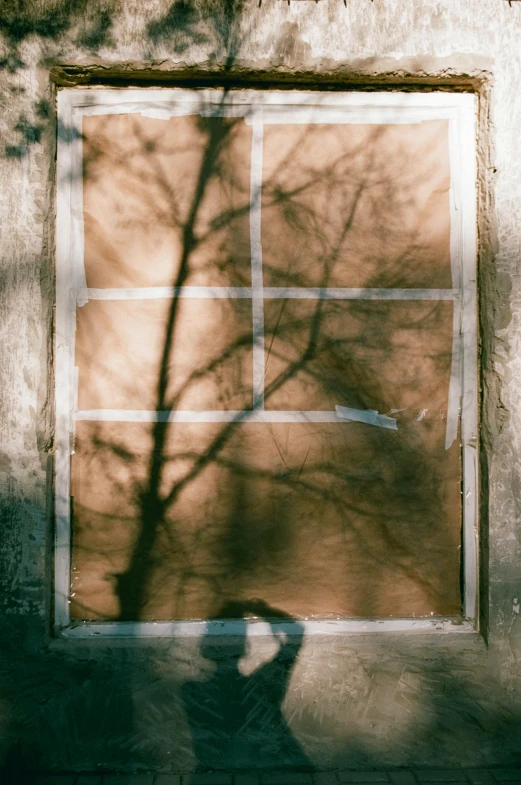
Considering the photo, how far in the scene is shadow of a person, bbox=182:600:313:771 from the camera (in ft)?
9.54

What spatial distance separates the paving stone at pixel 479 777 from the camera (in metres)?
2.85

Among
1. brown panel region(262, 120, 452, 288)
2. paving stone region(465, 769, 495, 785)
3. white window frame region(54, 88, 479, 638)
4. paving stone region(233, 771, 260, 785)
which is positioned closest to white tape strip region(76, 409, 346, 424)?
white window frame region(54, 88, 479, 638)

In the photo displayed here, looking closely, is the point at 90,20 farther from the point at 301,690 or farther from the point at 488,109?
the point at 301,690

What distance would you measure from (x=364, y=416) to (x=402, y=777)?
1782mm

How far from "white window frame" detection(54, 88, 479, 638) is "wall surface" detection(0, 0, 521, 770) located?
0.08 m

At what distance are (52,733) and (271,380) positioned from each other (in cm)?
208

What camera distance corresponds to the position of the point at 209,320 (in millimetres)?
3057

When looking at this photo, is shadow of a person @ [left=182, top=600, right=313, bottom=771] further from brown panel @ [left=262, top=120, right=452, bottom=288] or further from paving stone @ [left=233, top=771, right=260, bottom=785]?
brown panel @ [left=262, top=120, right=452, bottom=288]

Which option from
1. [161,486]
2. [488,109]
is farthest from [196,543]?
[488,109]

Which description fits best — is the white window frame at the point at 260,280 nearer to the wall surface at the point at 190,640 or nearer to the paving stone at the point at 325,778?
the wall surface at the point at 190,640

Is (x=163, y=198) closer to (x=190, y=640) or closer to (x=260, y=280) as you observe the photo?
(x=260, y=280)

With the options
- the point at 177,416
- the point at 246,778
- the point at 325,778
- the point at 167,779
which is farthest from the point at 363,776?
the point at 177,416

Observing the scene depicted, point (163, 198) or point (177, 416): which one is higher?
point (163, 198)

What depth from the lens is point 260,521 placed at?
3.06 meters
